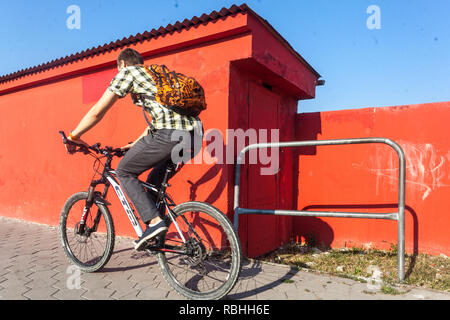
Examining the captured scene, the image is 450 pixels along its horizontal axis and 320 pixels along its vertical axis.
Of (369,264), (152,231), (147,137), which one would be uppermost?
(147,137)

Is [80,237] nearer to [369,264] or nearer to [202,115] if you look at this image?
[202,115]

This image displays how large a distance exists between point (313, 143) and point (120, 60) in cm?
204

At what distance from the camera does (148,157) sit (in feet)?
8.45

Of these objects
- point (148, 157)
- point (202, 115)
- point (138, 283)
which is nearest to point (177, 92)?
point (148, 157)

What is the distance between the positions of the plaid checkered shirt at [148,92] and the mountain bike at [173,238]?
38cm

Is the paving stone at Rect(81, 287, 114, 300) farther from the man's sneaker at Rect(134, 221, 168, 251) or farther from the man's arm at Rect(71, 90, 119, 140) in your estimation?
the man's arm at Rect(71, 90, 119, 140)

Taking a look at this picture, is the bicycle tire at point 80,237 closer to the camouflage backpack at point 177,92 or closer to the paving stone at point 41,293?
the paving stone at point 41,293

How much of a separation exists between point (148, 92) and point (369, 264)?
351cm

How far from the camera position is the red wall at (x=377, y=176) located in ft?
14.6

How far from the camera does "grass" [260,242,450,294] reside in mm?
3209

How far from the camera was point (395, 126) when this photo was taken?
477cm

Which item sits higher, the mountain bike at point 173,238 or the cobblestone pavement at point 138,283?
the mountain bike at point 173,238

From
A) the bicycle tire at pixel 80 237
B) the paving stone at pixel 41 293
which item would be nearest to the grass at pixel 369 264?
the bicycle tire at pixel 80 237

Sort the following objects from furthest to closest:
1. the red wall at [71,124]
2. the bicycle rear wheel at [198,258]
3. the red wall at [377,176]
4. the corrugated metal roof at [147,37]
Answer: the red wall at [377,176] → the red wall at [71,124] → the corrugated metal roof at [147,37] → the bicycle rear wheel at [198,258]
